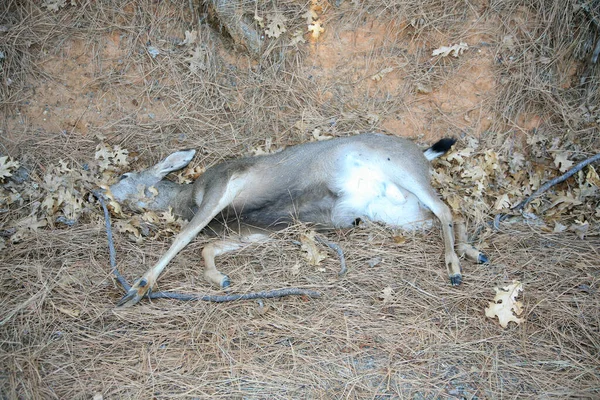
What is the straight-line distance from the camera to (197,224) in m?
4.28

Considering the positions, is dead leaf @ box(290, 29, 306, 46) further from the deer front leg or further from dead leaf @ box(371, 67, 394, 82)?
the deer front leg

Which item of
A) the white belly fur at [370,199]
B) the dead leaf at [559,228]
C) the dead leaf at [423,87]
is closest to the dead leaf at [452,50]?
the dead leaf at [423,87]

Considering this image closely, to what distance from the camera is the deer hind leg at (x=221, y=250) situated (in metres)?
3.82

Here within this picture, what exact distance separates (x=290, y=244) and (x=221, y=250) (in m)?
0.59

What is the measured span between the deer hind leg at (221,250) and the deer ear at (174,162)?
1.16 meters

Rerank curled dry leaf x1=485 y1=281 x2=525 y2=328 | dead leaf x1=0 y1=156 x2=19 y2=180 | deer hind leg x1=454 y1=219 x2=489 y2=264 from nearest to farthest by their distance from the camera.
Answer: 1. curled dry leaf x1=485 y1=281 x2=525 y2=328
2. deer hind leg x1=454 y1=219 x2=489 y2=264
3. dead leaf x1=0 y1=156 x2=19 y2=180

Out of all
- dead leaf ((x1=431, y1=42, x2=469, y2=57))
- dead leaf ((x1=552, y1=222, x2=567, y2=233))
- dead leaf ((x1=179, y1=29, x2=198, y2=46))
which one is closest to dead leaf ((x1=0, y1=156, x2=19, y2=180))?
Answer: dead leaf ((x1=179, y1=29, x2=198, y2=46))

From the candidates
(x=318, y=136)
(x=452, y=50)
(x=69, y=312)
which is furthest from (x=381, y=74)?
(x=69, y=312)

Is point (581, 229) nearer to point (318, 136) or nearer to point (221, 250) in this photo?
point (318, 136)

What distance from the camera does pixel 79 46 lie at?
5.52 metres

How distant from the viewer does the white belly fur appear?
4.46 meters

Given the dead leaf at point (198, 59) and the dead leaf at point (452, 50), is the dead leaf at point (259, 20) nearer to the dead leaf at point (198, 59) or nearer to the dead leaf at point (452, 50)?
the dead leaf at point (198, 59)

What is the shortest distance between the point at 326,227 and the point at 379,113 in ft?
5.15

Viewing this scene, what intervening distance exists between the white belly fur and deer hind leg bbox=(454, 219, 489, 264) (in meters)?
0.30
